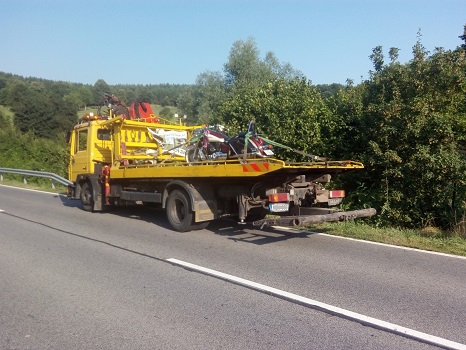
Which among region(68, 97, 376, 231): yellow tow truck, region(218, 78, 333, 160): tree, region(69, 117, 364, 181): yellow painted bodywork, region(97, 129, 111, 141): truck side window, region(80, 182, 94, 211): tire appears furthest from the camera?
region(218, 78, 333, 160): tree

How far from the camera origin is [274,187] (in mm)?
8664

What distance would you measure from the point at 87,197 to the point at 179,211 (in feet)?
15.2

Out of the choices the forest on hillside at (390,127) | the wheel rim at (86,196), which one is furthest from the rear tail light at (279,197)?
the wheel rim at (86,196)

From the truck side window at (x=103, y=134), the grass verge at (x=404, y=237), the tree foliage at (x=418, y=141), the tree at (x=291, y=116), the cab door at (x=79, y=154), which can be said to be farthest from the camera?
the tree at (x=291, y=116)

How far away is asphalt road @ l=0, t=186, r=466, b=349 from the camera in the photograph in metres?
4.32

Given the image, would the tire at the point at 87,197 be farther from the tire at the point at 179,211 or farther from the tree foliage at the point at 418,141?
the tree foliage at the point at 418,141

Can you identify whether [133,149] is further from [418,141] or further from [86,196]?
[418,141]

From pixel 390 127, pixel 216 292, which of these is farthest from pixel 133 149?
pixel 216 292

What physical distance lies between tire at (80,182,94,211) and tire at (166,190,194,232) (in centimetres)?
410

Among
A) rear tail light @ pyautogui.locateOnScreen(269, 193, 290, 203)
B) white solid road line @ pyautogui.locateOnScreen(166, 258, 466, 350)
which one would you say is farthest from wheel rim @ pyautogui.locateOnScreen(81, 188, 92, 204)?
white solid road line @ pyautogui.locateOnScreen(166, 258, 466, 350)

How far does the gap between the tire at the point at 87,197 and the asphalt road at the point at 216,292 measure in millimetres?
3813

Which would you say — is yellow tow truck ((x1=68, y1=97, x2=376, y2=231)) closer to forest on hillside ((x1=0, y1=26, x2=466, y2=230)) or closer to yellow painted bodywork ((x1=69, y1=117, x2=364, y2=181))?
yellow painted bodywork ((x1=69, y1=117, x2=364, y2=181))

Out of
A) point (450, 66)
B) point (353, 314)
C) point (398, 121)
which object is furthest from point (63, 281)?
point (450, 66)

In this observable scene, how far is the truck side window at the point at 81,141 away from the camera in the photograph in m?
14.0
